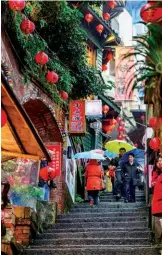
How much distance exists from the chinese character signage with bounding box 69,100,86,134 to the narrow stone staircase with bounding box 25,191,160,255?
7.89 feet

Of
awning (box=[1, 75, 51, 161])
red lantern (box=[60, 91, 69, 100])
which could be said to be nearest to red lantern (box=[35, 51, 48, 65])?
red lantern (box=[60, 91, 69, 100])

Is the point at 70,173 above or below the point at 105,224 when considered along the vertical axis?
above

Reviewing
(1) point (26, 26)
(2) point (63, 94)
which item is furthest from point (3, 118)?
(2) point (63, 94)

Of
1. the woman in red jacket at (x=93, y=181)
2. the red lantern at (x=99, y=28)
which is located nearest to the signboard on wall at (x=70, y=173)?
the woman in red jacket at (x=93, y=181)

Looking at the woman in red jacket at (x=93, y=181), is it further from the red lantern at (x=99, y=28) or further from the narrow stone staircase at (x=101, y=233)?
the red lantern at (x=99, y=28)

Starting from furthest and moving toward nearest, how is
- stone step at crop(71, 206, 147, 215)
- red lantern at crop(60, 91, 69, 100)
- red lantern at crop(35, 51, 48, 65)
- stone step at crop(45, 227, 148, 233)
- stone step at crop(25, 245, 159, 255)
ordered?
1. red lantern at crop(60, 91, 69, 100)
2. stone step at crop(71, 206, 147, 215)
3. red lantern at crop(35, 51, 48, 65)
4. stone step at crop(45, 227, 148, 233)
5. stone step at crop(25, 245, 159, 255)

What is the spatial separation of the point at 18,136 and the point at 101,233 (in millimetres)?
6020

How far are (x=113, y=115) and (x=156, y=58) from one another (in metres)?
23.8

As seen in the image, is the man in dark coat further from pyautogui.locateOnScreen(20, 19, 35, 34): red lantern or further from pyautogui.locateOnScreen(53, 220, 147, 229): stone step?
pyautogui.locateOnScreen(20, 19, 35, 34): red lantern

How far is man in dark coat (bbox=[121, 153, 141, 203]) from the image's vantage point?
16344 millimetres

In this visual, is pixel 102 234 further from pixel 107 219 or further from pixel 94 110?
pixel 94 110

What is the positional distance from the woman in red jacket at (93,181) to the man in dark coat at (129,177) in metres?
0.74

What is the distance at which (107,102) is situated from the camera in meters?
27.4

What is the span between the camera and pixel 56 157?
54.4 feet
